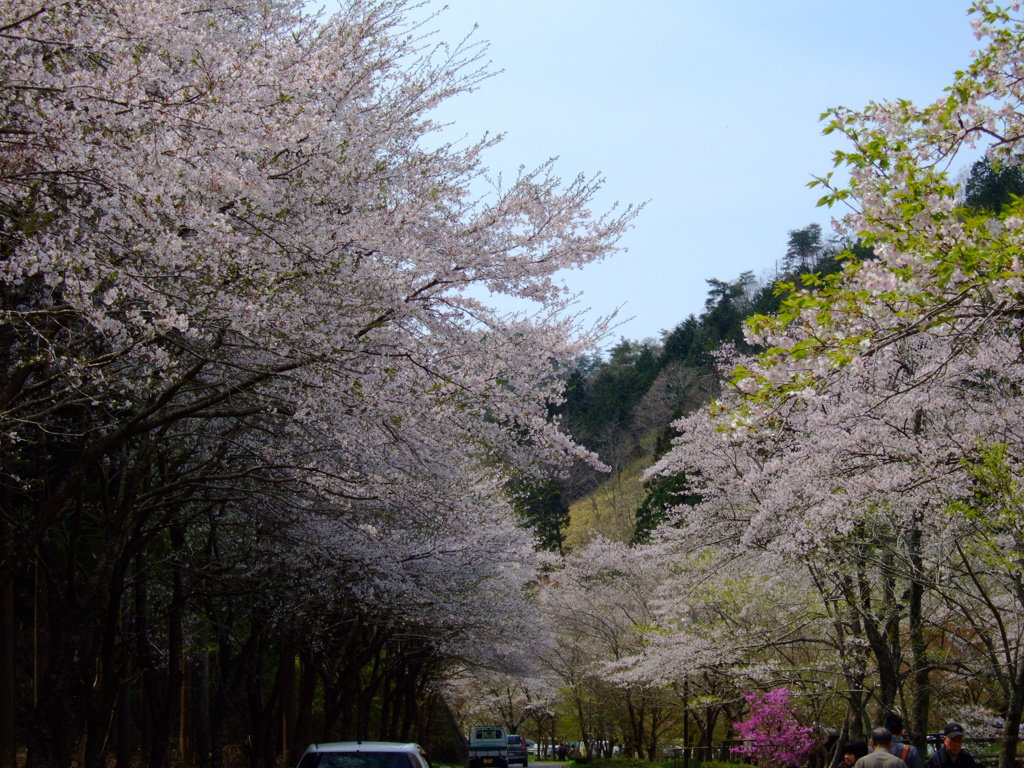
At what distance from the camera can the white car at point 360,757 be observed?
7875 millimetres

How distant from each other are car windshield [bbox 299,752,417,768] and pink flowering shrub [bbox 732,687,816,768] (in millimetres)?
14710

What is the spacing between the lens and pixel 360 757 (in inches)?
313

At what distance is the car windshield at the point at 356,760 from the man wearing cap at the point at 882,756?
140 inches

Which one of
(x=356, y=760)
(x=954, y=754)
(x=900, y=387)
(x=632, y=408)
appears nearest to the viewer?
(x=954, y=754)

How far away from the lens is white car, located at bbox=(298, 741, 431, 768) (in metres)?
7.88

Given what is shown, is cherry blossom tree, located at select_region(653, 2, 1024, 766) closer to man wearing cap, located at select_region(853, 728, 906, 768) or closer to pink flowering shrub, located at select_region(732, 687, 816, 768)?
man wearing cap, located at select_region(853, 728, 906, 768)

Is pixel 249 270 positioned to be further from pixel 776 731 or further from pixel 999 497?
pixel 776 731

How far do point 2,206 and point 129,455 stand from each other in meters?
6.53

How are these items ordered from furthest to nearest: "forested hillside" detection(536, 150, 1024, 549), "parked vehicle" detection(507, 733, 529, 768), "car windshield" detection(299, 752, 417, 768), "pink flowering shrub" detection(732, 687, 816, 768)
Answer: "forested hillside" detection(536, 150, 1024, 549)
"parked vehicle" detection(507, 733, 529, 768)
"pink flowering shrub" detection(732, 687, 816, 768)
"car windshield" detection(299, 752, 417, 768)

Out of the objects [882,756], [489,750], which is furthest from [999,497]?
[489,750]

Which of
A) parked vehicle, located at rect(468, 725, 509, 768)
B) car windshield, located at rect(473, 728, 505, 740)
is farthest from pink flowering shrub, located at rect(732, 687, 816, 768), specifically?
car windshield, located at rect(473, 728, 505, 740)

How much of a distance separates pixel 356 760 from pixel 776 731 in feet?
53.0

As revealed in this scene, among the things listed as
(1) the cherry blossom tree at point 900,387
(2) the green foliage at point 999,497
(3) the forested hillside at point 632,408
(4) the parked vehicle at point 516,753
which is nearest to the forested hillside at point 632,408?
(3) the forested hillside at point 632,408

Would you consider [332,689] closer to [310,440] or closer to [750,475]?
[750,475]
